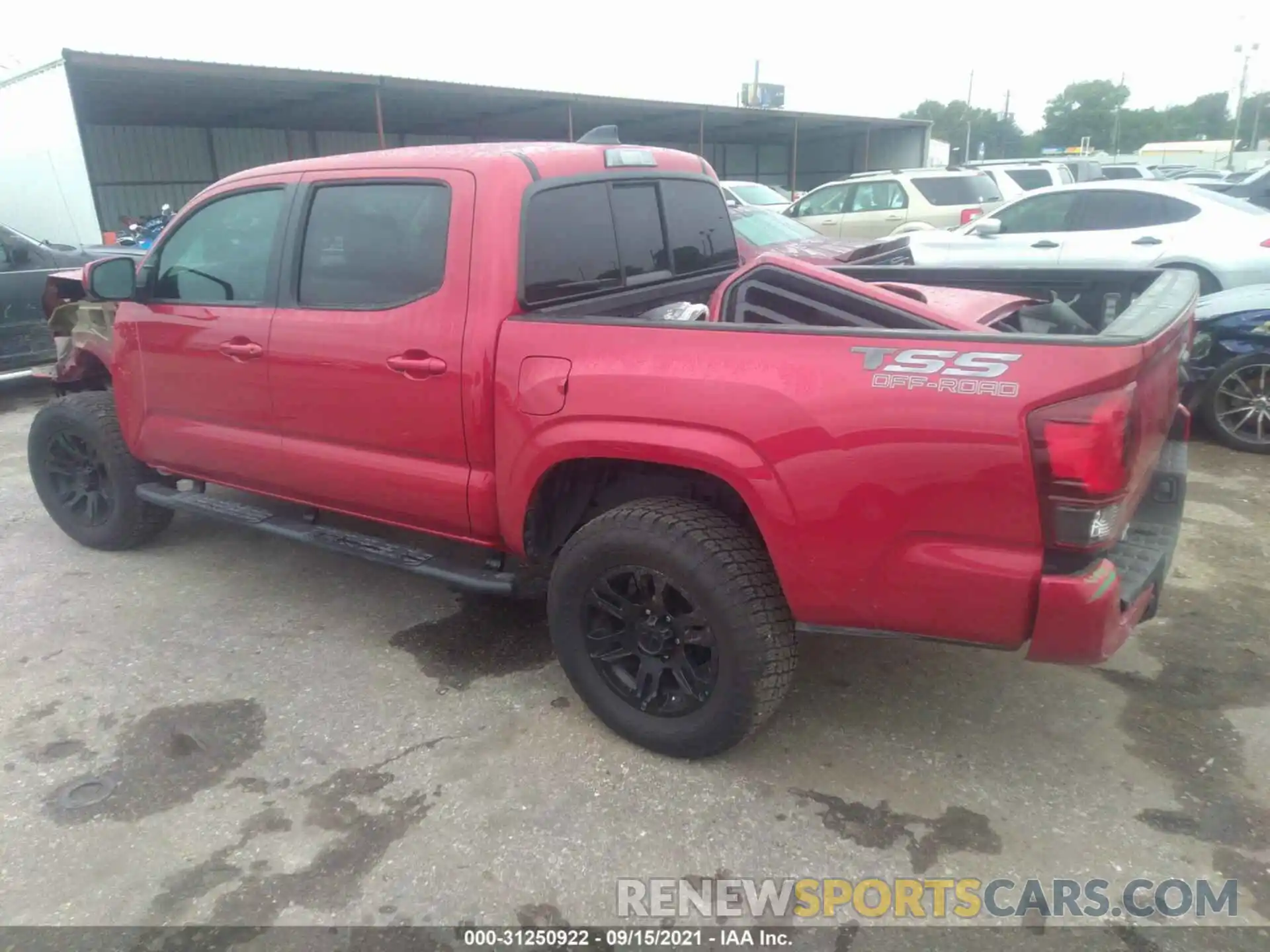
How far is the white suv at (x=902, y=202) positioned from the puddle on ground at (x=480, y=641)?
10.5 meters

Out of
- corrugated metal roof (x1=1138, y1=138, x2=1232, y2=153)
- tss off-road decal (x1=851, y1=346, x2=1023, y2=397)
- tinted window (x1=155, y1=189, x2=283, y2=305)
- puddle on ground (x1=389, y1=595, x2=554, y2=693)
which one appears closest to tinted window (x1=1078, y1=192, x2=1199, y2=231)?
puddle on ground (x1=389, y1=595, x2=554, y2=693)

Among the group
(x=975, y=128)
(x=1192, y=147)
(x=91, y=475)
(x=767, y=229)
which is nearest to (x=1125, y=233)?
(x=767, y=229)

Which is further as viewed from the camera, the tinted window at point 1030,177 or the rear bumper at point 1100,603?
the tinted window at point 1030,177

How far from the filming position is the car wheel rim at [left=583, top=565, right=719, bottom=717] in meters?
2.84

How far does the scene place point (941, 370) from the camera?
229cm

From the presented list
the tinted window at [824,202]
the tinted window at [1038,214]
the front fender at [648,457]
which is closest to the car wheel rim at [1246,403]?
the tinted window at [1038,214]

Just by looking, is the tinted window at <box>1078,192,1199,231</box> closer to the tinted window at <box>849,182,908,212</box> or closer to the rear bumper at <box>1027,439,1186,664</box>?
the tinted window at <box>849,182,908,212</box>

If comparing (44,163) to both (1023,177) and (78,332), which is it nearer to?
(78,332)

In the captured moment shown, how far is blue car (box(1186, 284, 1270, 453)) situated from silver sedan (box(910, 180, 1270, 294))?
1.52 metres

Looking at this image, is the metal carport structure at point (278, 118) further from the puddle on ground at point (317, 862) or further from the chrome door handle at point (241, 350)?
the puddle on ground at point (317, 862)

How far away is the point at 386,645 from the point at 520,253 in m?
1.75

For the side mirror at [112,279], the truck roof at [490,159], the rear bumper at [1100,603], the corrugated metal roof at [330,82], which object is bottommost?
the rear bumper at [1100,603]

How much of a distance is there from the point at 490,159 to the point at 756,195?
13.8 meters

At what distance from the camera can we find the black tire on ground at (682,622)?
2.70 metres
